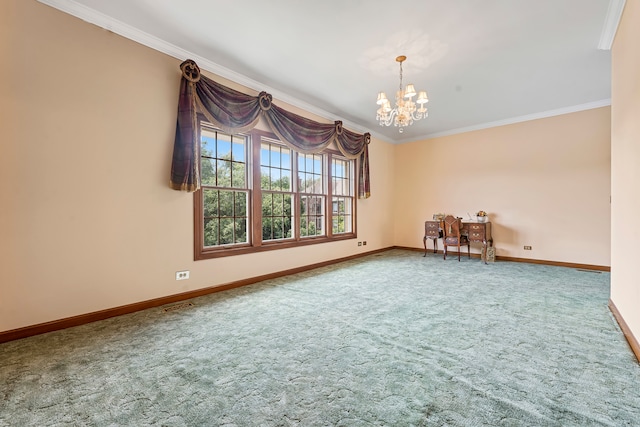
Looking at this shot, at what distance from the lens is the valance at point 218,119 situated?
10.6 ft

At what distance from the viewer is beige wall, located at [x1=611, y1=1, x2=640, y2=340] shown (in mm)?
2115

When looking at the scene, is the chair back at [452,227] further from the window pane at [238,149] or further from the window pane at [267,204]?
the window pane at [238,149]

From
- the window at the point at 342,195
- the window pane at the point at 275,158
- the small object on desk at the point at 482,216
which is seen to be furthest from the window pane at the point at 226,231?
the small object on desk at the point at 482,216

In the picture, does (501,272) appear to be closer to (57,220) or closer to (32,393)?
(32,393)

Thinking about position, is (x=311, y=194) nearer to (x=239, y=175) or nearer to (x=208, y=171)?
(x=239, y=175)

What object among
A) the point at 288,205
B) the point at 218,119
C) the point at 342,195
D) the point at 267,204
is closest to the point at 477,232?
the point at 342,195

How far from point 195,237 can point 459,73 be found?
165 inches

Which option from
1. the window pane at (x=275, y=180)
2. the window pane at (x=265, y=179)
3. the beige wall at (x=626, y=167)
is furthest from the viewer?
the window pane at (x=275, y=180)

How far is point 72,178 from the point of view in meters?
2.60

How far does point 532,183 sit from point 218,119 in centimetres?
593

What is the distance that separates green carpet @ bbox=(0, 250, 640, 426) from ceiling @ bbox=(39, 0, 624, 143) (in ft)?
9.74

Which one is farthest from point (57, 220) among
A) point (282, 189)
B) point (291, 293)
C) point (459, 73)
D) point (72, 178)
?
point (459, 73)

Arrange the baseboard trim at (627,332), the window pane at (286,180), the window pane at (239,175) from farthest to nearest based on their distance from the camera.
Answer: the window pane at (286,180) → the window pane at (239,175) → the baseboard trim at (627,332)

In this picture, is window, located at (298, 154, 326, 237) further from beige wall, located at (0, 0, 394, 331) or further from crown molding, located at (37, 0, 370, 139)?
beige wall, located at (0, 0, 394, 331)
